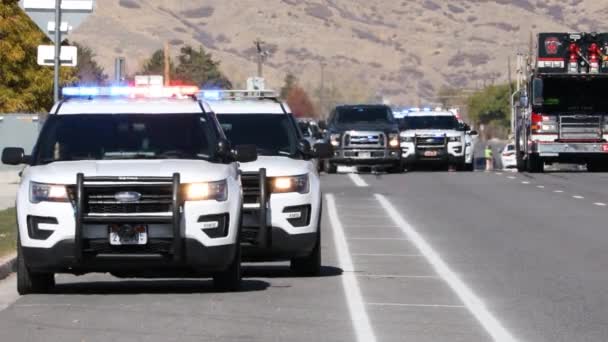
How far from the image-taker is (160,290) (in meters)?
16.6

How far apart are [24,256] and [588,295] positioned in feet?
16.6

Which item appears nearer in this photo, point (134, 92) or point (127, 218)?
point (127, 218)

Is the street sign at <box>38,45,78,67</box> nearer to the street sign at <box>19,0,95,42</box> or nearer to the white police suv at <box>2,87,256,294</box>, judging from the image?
the street sign at <box>19,0,95,42</box>

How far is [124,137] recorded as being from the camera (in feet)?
54.7

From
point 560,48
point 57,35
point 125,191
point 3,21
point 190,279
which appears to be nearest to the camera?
point 125,191

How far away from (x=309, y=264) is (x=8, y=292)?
3.05 meters

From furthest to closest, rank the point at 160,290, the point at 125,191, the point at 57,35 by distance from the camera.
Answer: the point at 57,35, the point at 160,290, the point at 125,191

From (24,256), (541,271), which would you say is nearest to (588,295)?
(541,271)

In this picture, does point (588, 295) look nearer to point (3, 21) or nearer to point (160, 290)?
point (160, 290)

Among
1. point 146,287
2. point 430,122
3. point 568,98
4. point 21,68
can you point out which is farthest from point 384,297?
point 21,68

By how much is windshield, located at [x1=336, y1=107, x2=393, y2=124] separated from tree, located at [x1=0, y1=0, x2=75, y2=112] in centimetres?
1323

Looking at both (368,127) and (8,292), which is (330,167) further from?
(8,292)

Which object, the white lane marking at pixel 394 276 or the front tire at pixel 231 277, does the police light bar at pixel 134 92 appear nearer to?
the front tire at pixel 231 277

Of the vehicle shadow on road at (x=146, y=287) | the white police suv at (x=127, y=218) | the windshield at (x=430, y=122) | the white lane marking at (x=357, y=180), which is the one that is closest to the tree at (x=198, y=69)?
the windshield at (x=430, y=122)
